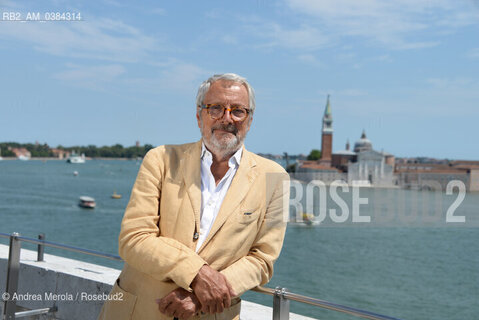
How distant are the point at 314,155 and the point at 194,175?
105m

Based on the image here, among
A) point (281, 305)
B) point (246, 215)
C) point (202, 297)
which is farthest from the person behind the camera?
point (281, 305)

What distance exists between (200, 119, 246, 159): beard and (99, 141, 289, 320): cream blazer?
5cm

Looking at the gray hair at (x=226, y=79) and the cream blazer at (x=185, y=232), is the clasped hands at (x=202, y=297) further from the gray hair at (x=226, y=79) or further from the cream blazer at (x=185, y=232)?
the gray hair at (x=226, y=79)

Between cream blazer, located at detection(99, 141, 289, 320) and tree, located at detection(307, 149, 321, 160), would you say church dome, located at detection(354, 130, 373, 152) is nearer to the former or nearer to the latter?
tree, located at detection(307, 149, 321, 160)

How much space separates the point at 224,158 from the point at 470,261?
101 ft

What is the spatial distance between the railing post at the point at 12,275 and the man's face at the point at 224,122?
1261mm

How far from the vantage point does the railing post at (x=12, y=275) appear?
2.28 metres

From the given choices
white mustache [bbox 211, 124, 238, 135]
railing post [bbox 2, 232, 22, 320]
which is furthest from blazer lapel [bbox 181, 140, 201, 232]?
railing post [bbox 2, 232, 22, 320]

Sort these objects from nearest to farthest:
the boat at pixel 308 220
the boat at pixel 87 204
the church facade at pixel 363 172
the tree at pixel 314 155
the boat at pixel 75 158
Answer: the boat at pixel 308 220
the boat at pixel 87 204
the church facade at pixel 363 172
the tree at pixel 314 155
the boat at pixel 75 158

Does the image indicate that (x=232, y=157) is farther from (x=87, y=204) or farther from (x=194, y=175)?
(x=87, y=204)

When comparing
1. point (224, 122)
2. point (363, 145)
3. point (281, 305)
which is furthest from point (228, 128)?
point (363, 145)

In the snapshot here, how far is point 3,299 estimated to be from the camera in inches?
91.9

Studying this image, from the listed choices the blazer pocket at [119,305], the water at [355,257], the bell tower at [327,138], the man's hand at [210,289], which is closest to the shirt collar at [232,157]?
the man's hand at [210,289]

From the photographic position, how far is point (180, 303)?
140 cm
